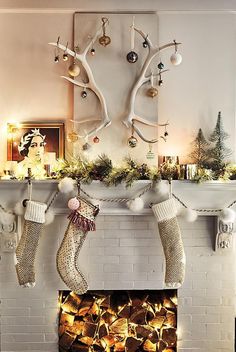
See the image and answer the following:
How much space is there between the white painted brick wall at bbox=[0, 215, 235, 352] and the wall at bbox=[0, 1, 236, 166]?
58 cm

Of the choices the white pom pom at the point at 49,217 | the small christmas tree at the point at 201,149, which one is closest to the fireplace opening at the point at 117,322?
the white pom pom at the point at 49,217

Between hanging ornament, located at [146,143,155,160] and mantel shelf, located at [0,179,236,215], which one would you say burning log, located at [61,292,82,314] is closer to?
mantel shelf, located at [0,179,236,215]

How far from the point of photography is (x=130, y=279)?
2.81 meters

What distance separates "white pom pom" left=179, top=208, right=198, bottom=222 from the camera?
2612mm

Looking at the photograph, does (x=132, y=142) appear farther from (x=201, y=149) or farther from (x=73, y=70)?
(x=73, y=70)

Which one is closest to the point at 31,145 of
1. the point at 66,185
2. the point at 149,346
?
the point at 66,185

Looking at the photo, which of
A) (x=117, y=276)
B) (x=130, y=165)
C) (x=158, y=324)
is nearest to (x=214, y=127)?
(x=130, y=165)

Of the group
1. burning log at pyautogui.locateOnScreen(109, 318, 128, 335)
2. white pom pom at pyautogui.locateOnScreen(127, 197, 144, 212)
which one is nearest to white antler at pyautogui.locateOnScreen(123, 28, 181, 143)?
white pom pom at pyautogui.locateOnScreen(127, 197, 144, 212)

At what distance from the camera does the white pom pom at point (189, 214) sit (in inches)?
103

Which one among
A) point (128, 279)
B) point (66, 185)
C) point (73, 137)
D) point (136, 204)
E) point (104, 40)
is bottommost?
point (128, 279)

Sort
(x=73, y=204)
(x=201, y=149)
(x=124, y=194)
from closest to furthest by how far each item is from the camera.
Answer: (x=73, y=204), (x=124, y=194), (x=201, y=149)

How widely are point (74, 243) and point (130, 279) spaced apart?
47 centimetres

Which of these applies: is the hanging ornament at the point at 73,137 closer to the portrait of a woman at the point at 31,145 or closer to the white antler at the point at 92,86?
the white antler at the point at 92,86

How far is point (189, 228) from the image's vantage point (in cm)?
279
